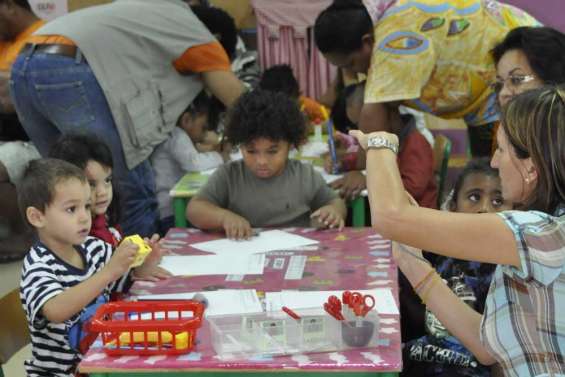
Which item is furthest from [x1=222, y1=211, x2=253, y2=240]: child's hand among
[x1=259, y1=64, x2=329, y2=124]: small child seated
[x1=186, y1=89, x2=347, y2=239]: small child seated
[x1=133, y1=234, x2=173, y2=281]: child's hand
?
[x1=259, y1=64, x2=329, y2=124]: small child seated

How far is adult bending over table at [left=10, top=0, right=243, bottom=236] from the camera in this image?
2990mm

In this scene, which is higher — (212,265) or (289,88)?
(212,265)

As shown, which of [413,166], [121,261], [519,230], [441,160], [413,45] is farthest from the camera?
[441,160]

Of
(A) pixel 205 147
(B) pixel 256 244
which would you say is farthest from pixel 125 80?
(B) pixel 256 244

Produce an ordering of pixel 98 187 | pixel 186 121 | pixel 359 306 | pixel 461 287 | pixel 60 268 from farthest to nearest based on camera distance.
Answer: pixel 186 121, pixel 98 187, pixel 461 287, pixel 60 268, pixel 359 306

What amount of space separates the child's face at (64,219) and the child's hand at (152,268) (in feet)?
0.63

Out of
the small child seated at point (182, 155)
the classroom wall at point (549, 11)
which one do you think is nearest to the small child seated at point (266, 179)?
the small child seated at point (182, 155)

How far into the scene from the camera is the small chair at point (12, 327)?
1969 millimetres

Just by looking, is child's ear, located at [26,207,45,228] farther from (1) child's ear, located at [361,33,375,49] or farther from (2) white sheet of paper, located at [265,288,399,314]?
(1) child's ear, located at [361,33,375,49]

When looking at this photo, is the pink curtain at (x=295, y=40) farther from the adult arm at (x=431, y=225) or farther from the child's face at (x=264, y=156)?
the adult arm at (x=431, y=225)

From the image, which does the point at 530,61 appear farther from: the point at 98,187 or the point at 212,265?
the point at 98,187

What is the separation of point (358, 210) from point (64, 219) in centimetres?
137

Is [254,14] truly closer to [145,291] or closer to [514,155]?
[145,291]

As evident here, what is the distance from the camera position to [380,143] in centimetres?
158
